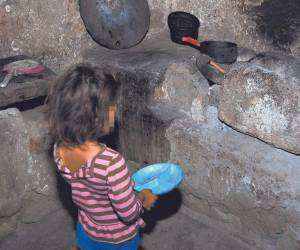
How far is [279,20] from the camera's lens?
3971 mm

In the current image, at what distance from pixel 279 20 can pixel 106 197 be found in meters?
2.62

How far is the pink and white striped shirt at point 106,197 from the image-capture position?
1.91m

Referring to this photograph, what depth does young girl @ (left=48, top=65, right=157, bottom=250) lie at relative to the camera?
6.16 feet

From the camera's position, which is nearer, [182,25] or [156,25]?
[182,25]

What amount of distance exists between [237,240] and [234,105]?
3.25 ft

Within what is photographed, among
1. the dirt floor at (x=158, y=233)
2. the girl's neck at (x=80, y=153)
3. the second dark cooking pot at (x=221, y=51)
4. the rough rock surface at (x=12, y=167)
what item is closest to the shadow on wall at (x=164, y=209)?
the dirt floor at (x=158, y=233)

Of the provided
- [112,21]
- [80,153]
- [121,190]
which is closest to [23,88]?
[112,21]

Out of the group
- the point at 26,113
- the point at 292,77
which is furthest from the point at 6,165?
the point at 292,77

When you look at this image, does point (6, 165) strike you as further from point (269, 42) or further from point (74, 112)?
point (269, 42)

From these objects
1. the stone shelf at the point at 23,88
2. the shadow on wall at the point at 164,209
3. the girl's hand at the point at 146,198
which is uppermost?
the stone shelf at the point at 23,88

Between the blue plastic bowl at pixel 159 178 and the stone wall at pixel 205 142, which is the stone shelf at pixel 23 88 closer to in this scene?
the stone wall at pixel 205 142

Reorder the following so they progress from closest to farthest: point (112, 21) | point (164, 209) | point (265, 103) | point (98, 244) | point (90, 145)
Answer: point (90, 145)
point (98, 244)
point (265, 103)
point (164, 209)
point (112, 21)

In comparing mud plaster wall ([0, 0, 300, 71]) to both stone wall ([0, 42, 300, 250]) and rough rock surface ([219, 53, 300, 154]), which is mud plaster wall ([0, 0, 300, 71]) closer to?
stone wall ([0, 42, 300, 250])

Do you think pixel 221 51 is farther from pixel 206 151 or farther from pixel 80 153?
pixel 80 153
